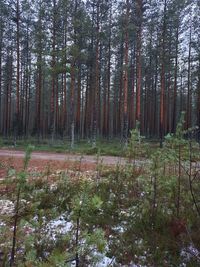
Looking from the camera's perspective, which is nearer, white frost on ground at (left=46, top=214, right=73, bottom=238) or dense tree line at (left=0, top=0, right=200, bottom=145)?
white frost on ground at (left=46, top=214, right=73, bottom=238)

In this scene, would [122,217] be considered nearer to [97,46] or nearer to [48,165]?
[48,165]

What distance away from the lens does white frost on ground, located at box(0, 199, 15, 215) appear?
5.94m

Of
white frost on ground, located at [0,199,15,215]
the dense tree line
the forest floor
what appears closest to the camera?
white frost on ground, located at [0,199,15,215]

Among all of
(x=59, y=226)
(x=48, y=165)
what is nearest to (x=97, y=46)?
(x=48, y=165)

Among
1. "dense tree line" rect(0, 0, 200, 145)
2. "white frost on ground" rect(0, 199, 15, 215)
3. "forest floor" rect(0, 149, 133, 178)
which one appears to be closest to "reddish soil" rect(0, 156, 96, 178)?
"forest floor" rect(0, 149, 133, 178)

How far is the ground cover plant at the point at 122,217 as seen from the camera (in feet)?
13.5

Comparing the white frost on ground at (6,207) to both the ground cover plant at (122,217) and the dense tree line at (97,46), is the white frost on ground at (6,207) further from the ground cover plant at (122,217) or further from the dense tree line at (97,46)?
the dense tree line at (97,46)

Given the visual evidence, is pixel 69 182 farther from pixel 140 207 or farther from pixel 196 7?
pixel 196 7

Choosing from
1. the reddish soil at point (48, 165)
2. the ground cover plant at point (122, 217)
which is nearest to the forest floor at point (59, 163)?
the reddish soil at point (48, 165)

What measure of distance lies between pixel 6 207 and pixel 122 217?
2282 mm

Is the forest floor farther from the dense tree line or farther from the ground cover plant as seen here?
the dense tree line

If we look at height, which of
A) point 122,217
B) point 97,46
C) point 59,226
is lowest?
point 59,226

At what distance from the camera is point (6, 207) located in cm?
627

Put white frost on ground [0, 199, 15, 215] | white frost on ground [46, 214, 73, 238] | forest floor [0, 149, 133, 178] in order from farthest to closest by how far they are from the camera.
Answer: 1. forest floor [0, 149, 133, 178]
2. white frost on ground [0, 199, 15, 215]
3. white frost on ground [46, 214, 73, 238]
